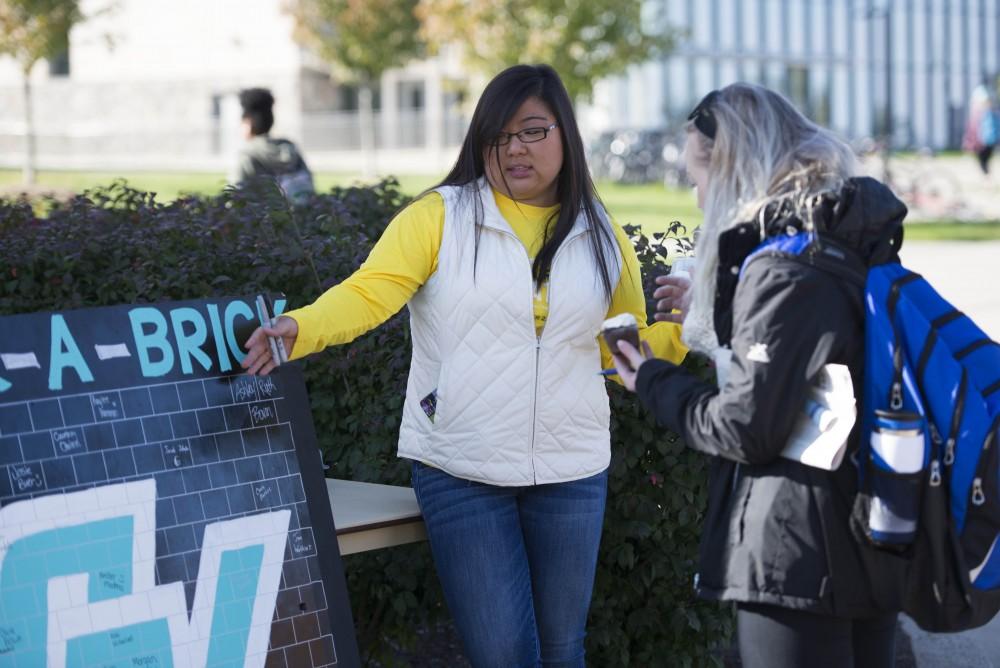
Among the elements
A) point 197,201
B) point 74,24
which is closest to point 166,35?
point 74,24

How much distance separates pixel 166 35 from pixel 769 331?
4395 centimetres

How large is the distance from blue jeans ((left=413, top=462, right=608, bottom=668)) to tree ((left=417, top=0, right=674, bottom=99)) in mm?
21687

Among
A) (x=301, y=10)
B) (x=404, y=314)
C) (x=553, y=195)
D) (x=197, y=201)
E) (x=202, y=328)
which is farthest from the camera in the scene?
(x=301, y=10)

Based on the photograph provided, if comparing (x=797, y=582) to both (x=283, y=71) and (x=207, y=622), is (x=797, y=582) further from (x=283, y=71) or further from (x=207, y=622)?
(x=283, y=71)

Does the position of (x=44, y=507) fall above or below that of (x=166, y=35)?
below

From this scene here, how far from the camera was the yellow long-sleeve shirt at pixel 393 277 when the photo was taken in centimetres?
308

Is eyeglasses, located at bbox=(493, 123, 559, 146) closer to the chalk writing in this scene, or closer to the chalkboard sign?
the chalkboard sign

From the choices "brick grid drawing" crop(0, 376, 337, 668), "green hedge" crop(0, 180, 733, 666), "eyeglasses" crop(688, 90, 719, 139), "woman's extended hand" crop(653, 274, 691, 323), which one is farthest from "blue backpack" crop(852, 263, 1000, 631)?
"green hedge" crop(0, 180, 733, 666)

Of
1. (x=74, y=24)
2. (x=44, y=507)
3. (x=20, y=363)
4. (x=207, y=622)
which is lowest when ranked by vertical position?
(x=207, y=622)

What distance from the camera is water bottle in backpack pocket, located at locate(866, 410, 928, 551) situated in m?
2.49

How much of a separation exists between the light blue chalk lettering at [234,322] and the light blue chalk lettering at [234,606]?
1.51ft

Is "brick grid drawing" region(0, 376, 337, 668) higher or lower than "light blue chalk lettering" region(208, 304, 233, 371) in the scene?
lower

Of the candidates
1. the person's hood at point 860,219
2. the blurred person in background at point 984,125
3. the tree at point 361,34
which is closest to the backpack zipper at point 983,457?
the person's hood at point 860,219

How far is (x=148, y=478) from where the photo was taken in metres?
2.93
